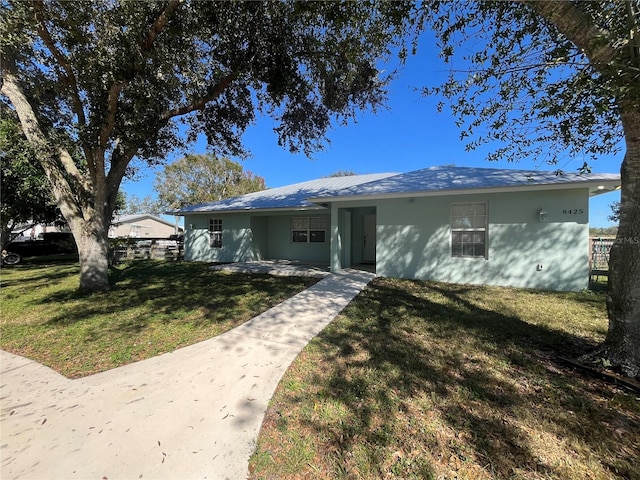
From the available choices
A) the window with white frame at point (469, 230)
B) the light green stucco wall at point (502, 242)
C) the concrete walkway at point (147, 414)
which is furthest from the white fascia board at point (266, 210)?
the concrete walkway at point (147, 414)

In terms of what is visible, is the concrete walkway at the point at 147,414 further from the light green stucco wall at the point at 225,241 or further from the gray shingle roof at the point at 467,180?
the light green stucco wall at the point at 225,241

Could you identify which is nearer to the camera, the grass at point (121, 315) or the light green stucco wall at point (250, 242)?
the grass at point (121, 315)

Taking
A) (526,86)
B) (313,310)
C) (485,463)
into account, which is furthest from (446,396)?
(526,86)

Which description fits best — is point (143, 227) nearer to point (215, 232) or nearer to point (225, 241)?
point (215, 232)

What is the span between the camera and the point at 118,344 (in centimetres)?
405

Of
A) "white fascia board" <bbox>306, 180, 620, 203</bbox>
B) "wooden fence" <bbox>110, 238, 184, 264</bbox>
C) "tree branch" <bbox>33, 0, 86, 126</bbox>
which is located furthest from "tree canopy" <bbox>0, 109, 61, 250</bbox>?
"white fascia board" <bbox>306, 180, 620, 203</bbox>

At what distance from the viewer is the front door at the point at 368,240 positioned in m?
12.9

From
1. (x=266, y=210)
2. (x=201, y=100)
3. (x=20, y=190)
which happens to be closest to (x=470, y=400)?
(x=201, y=100)

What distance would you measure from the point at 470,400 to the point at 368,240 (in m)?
10.5

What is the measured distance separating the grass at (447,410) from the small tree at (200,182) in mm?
32043

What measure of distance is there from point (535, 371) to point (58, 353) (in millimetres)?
6033

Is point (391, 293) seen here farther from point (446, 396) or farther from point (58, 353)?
point (58, 353)

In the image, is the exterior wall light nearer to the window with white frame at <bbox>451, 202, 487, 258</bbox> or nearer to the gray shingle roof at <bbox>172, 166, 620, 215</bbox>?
the gray shingle roof at <bbox>172, 166, 620, 215</bbox>

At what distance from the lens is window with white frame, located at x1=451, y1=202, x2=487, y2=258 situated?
27.5 ft
